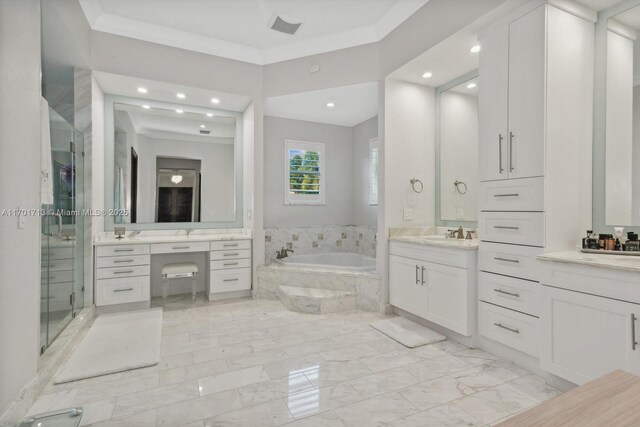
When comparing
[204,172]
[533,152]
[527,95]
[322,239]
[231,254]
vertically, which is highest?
[527,95]

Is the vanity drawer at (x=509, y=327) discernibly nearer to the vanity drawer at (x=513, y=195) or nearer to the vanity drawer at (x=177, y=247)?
the vanity drawer at (x=513, y=195)

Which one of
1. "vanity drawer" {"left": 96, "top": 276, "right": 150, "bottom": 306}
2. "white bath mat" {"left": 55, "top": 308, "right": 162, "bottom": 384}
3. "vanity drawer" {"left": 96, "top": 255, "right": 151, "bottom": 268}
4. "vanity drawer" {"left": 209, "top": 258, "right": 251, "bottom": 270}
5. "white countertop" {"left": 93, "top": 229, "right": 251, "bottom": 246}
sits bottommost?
"white bath mat" {"left": 55, "top": 308, "right": 162, "bottom": 384}

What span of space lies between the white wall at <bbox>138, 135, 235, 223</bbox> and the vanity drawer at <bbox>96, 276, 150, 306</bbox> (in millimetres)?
919

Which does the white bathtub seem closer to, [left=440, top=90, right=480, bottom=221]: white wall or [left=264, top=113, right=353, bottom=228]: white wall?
[left=264, top=113, right=353, bottom=228]: white wall

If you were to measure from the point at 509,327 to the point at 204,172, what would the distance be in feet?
13.0

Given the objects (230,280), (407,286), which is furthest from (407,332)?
(230,280)

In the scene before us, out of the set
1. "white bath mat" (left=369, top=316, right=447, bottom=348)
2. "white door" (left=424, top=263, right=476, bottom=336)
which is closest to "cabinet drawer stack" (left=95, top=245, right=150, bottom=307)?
"white bath mat" (left=369, top=316, right=447, bottom=348)

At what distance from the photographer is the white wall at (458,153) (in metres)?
3.39

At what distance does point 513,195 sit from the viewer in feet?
7.77

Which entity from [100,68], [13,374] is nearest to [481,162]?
[13,374]

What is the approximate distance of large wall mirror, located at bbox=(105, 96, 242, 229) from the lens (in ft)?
13.4

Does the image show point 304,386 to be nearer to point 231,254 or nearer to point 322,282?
point 322,282

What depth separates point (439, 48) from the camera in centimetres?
291

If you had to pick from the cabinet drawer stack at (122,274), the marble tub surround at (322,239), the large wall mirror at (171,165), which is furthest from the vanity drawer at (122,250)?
the marble tub surround at (322,239)
